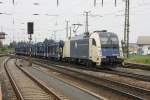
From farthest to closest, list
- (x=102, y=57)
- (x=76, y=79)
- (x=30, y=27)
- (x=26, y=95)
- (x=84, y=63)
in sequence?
(x=30, y=27) < (x=84, y=63) < (x=102, y=57) < (x=76, y=79) < (x=26, y=95)

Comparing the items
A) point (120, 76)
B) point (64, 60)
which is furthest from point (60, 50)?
point (120, 76)

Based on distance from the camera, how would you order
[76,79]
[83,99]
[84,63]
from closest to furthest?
[83,99], [76,79], [84,63]

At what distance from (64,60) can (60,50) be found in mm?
1636

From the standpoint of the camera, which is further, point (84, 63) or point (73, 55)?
point (73, 55)

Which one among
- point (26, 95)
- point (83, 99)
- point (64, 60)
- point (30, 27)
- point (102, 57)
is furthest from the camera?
point (64, 60)

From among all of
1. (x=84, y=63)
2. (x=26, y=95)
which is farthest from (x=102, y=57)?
(x=26, y=95)

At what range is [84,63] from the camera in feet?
129

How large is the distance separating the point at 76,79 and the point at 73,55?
667 inches

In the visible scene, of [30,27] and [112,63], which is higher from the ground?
[30,27]

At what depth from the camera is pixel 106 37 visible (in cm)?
3488

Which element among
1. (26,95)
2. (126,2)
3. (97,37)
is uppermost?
(126,2)

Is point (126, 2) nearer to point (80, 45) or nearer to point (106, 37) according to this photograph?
point (80, 45)

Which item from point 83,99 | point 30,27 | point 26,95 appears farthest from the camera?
point 30,27

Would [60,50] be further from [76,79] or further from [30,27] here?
[76,79]
